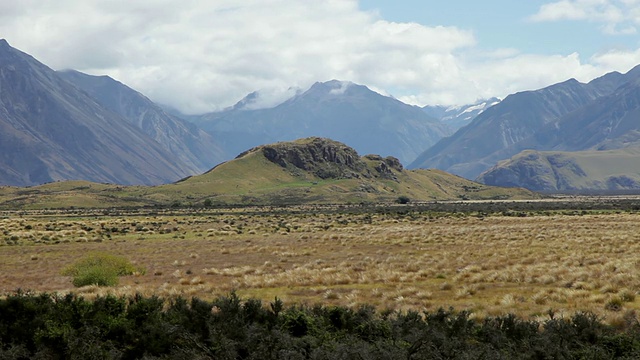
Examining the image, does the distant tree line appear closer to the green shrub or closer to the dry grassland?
the dry grassland

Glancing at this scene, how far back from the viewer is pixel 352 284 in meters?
25.2

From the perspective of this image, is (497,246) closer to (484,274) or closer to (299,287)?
(484,274)

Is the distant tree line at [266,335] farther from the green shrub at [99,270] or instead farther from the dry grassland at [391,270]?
the green shrub at [99,270]

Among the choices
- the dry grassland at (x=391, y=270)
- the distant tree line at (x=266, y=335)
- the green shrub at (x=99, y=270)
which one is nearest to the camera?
the distant tree line at (x=266, y=335)

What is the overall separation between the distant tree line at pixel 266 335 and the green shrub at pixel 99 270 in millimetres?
13109

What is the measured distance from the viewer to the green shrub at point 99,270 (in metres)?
26.5

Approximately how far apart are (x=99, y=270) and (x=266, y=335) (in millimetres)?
18792

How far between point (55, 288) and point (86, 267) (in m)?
2.50

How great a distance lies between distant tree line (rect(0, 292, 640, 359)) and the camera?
34.9 feet

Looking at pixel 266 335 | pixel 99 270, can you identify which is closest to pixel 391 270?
pixel 99 270

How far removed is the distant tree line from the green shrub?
13.1m

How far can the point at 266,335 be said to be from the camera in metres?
11.8

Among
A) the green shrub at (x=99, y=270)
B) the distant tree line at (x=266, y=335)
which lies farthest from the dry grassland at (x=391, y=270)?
the distant tree line at (x=266, y=335)

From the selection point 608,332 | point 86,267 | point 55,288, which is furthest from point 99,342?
point 86,267
